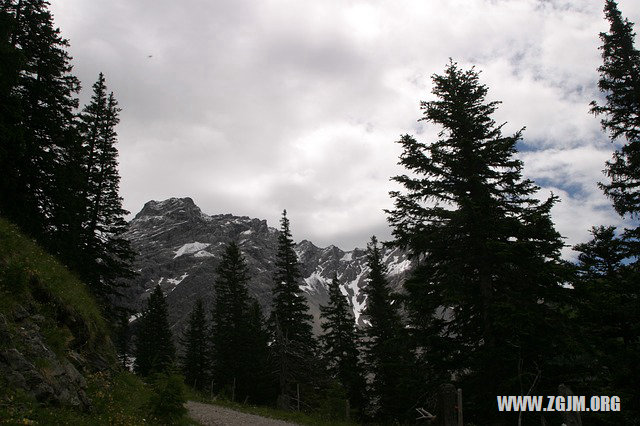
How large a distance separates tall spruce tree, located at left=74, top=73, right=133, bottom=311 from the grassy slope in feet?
41.2

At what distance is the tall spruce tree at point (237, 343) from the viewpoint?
37500 mm

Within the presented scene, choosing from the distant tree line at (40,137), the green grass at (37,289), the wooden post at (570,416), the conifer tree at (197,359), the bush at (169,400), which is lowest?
the conifer tree at (197,359)

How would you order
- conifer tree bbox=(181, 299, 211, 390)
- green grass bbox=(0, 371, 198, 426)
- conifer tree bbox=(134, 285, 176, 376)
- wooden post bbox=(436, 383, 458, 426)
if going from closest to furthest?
green grass bbox=(0, 371, 198, 426)
wooden post bbox=(436, 383, 458, 426)
conifer tree bbox=(181, 299, 211, 390)
conifer tree bbox=(134, 285, 176, 376)

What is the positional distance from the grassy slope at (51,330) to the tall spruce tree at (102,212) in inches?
494

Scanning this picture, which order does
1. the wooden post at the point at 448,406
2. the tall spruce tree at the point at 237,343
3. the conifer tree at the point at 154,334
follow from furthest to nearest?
the conifer tree at the point at 154,334 < the tall spruce tree at the point at 237,343 < the wooden post at the point at 448,406

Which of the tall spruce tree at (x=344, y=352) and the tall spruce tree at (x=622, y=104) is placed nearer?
the tall spruce tree at (x=622, y=104)

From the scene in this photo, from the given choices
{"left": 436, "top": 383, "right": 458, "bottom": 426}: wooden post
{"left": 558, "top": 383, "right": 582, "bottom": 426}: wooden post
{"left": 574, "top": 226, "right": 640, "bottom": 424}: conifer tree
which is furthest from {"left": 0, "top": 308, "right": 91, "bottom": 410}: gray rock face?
{"left": 574, "top": 226, "right": 640, "bottom": 424}: conifer tree

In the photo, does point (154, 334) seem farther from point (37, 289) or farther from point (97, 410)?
point (97, 410)

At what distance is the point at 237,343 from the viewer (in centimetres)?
3897

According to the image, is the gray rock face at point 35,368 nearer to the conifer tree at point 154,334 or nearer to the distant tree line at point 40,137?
the distant tree line at point 40,137

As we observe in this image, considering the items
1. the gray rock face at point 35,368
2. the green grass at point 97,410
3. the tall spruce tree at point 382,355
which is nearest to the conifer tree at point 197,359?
the tall spruce tree at point 382,355

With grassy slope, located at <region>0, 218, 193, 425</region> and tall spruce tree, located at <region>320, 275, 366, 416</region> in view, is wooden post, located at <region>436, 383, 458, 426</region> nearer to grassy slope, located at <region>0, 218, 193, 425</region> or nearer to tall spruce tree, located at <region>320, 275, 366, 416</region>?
grassy slope, located at <region>0, 218, 193, 425</region>

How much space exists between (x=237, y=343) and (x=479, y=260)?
31.4 m

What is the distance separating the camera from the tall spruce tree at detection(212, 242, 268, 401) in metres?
37.5
